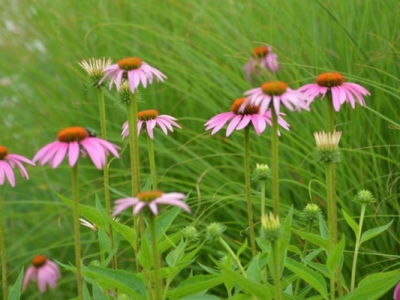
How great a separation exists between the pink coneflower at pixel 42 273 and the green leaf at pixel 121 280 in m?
1.44

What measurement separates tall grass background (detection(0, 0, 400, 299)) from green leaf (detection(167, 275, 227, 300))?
0.71 feet

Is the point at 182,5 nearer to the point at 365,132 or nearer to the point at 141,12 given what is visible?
the point at 141,12

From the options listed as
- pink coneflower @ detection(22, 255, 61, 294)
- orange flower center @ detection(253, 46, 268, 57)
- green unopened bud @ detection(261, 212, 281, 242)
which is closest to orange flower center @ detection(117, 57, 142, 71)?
green unopened bud @ detection(261, 212, 281, 242)

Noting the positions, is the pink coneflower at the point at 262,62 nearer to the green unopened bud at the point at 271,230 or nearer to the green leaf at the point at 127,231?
the green leaf at the point at 127,231

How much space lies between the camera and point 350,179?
6.05 ft

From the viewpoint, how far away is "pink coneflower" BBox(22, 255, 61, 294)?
249cm

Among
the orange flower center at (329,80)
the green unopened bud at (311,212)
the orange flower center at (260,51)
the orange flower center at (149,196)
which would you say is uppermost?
the orange flower center at (260,51)

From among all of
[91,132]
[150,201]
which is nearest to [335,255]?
[150,201]

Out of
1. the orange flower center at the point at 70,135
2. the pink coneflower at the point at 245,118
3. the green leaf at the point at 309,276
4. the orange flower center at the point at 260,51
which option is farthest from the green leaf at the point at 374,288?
the orange flower center at the point at 260,51

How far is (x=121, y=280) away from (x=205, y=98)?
3.87 ft

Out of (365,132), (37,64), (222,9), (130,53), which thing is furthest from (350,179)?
(37,64)

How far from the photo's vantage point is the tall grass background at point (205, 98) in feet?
6.17

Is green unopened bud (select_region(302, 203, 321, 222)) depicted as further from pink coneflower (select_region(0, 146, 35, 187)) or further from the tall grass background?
pink coneflower (select_region(0, 146, 35, 187))

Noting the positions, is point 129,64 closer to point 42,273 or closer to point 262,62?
point 262,62
